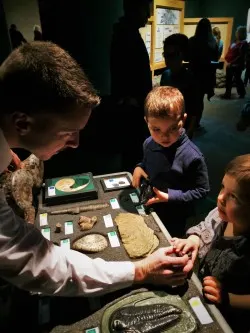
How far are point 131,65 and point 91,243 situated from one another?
1.88m

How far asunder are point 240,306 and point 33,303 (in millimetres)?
841

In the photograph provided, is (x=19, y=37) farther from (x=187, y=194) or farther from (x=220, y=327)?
(x=220, y=327)

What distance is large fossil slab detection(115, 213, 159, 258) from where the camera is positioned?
1.33 m

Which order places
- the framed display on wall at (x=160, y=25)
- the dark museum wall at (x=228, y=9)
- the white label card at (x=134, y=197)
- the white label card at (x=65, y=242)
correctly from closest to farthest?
the white label card at (x=65, y=242) < the white label card at (x=134, y=197) < the framed display on wall at (x=160, y=25) < the dark museum wall at (x=228, y=9)

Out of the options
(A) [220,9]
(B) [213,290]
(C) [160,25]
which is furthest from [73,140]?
(A) [220,9]

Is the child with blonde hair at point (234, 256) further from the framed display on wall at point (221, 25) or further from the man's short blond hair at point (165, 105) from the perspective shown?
the framed display on wall at point (221, 25)

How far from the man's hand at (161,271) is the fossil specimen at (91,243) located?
0.28 meters

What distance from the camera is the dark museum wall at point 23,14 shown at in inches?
98.6

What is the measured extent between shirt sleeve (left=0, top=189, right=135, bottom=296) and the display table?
0.06 m

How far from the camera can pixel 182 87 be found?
2.84m

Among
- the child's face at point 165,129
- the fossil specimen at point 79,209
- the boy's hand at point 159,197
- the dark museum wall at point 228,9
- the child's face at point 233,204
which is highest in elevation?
the dark museum wall at point 228,9

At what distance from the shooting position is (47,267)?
39.5 inches

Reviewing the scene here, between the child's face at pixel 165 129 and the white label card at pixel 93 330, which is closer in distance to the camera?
the white label card at pixel 93 330

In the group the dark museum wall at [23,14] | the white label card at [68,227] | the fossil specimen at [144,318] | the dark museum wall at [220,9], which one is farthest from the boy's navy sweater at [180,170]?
the dark museum wall at [220,9]
